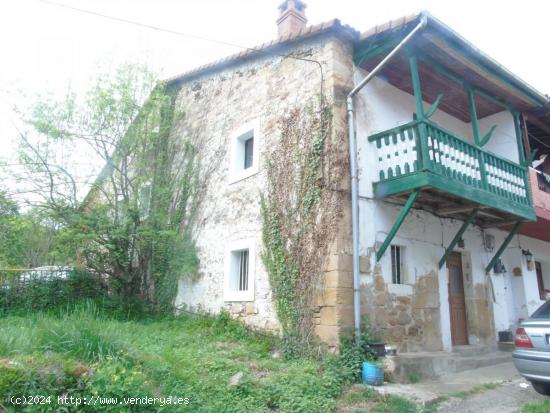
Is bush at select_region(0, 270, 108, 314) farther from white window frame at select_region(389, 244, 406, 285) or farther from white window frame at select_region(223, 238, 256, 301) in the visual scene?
white window frame at select_region(389, 244, 406, 285)

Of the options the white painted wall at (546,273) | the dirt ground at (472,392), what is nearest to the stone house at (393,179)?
the dirt ground at (472,392)

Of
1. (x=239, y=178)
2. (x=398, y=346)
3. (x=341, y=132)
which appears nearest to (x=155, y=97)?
(x=239, y=178)

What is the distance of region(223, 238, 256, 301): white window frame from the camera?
740cm

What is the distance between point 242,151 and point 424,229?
415cm

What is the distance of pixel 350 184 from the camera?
6.54 m

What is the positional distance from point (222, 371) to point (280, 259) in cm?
237

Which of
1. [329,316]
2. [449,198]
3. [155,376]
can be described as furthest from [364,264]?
[155,376]

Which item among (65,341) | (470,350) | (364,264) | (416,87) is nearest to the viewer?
(65,341)

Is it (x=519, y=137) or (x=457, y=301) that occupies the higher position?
(x=519, y=137)

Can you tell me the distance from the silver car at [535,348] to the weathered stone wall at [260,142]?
7.32 feet

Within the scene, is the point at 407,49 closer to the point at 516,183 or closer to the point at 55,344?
the point at 516,183

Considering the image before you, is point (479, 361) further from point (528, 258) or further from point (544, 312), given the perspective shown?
point (528, 258)

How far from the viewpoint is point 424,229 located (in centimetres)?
760

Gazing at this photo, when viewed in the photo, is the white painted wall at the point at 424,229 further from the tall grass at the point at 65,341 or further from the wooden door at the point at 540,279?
the tall grass at the point at 65,341
